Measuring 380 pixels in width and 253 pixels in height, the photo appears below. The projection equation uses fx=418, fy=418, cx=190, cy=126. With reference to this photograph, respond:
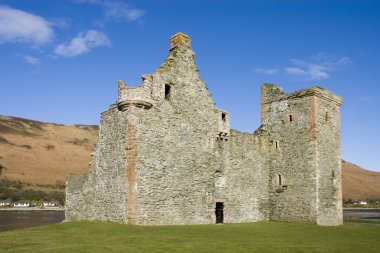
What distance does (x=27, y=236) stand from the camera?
59.1 feet

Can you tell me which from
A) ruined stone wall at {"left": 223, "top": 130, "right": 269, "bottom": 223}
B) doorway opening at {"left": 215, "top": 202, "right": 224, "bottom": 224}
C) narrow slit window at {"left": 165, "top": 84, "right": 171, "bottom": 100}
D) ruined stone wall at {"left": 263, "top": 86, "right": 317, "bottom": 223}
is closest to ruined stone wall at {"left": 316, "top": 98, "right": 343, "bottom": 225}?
ruined stone wall at {"left": 263, "top": 86, "right": 317, "bottom": 223}

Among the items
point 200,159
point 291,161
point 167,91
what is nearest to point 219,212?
point 200,159

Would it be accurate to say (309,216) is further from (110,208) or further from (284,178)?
(110,208)

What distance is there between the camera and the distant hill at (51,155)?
3762 inches

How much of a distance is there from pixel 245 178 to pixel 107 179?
32.9 feet

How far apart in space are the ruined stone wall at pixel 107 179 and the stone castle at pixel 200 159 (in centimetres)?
6

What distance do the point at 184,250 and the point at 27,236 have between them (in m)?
7.60

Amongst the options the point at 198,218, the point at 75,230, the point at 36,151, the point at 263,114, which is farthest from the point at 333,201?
the point at 36,151

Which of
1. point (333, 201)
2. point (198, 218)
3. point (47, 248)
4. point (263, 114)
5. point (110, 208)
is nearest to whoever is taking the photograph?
point (47, 248)

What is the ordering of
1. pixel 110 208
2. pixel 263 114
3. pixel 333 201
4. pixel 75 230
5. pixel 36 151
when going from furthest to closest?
1. pixel 36 151
2. pixel 263 114
3. pixel 333 201
4. pixel 110 208
5. pixel 75 230

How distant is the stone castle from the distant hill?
6830 cm

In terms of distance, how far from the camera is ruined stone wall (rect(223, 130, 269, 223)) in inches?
1112

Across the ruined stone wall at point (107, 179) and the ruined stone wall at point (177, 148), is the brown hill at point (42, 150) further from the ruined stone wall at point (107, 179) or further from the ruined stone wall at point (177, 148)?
the ruined stone wall at point (177, 148)

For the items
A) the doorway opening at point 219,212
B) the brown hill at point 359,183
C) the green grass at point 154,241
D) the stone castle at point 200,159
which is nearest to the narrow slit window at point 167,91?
the stone castle at point 200,159
